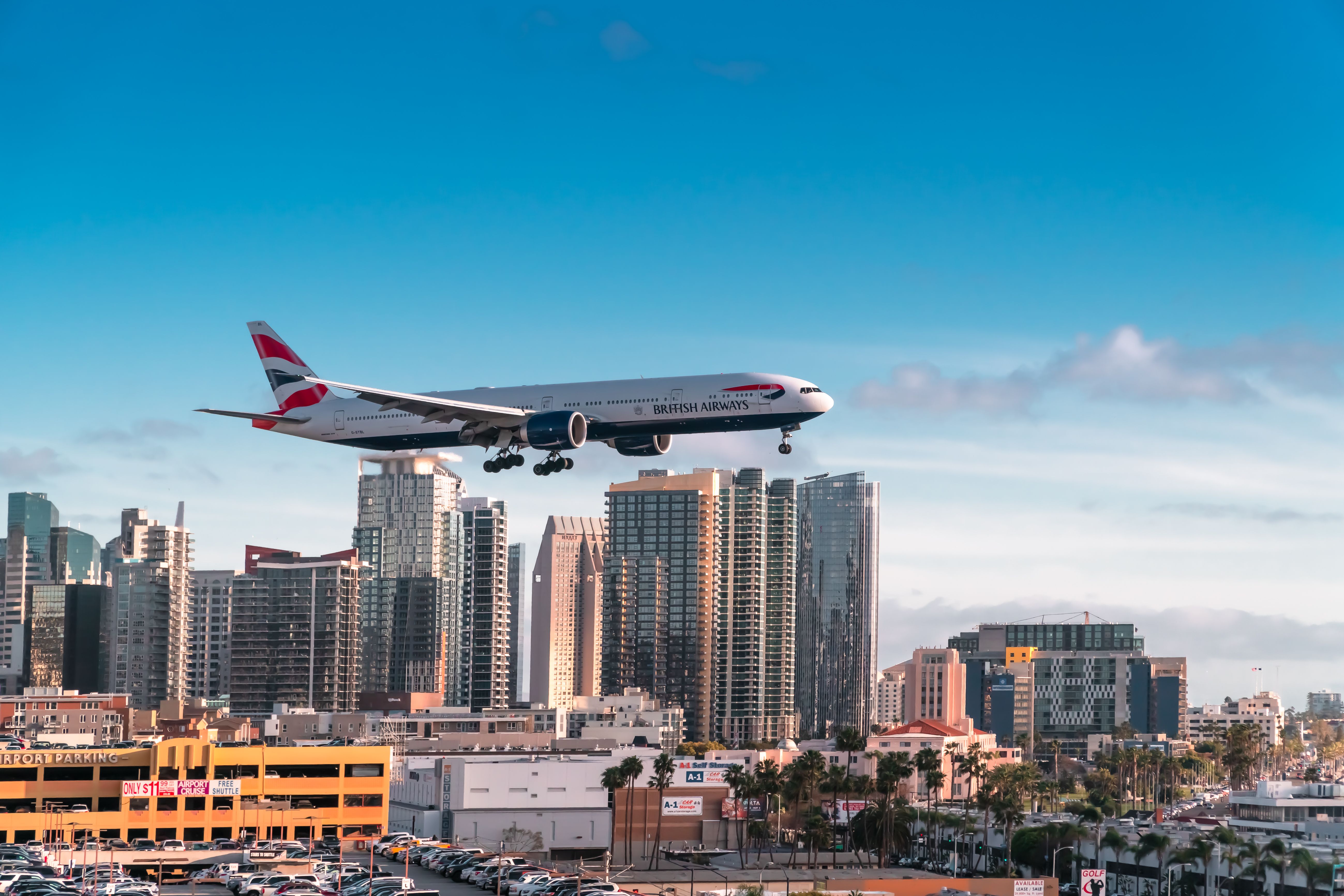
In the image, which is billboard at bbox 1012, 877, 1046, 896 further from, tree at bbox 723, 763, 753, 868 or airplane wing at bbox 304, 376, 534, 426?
airplane wing at bbox 304, 376, 534, 426

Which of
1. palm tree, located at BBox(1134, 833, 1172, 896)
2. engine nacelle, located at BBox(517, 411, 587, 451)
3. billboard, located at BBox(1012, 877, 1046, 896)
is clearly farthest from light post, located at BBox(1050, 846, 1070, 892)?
engine nacelle, located at BBox(517, 411, 587, 451)

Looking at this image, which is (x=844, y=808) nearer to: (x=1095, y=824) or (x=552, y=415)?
(x=1095, y=824)

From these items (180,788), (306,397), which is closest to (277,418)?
(306,397)

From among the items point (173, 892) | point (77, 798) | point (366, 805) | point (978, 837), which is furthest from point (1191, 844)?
point (77, 798)

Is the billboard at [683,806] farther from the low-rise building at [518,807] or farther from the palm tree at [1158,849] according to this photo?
the palm tree at [1158,849]

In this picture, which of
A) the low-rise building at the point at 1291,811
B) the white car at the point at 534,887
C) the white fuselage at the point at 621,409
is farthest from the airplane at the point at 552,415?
the low-rise building at the point at 1291,811

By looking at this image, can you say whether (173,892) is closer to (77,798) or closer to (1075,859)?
(77,798)
